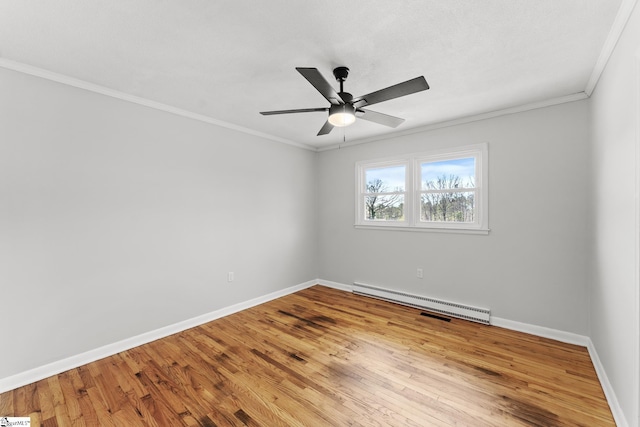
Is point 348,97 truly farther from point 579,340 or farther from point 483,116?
point 579,340

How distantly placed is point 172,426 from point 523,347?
317 centimetres

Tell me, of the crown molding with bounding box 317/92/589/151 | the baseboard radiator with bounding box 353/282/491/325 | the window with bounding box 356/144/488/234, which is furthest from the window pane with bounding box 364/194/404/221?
the baseboard radiator with bounding box 353/282/491/325

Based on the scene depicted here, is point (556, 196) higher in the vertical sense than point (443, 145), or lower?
lower

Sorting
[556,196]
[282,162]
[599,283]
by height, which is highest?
[282,162]

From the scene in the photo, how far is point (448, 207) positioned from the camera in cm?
375

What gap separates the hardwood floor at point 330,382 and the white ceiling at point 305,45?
2.56m

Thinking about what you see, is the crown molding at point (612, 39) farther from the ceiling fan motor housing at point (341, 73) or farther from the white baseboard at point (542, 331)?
the white baseboard at point (542, 331)

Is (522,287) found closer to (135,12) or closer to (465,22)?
(465,22)

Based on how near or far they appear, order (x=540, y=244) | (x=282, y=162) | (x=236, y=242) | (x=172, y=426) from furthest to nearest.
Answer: (x=282, y=162), (x=236, y=242), (x=540, y=244), (x=172, y=426)

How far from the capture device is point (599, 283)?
2344 millimetres

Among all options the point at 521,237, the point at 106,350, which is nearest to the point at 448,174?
the point at 521,237

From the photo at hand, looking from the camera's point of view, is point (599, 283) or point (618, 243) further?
point (599, 283)

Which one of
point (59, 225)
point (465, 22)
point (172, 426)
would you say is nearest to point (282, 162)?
point (59, 225)

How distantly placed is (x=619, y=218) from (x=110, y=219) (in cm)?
414
